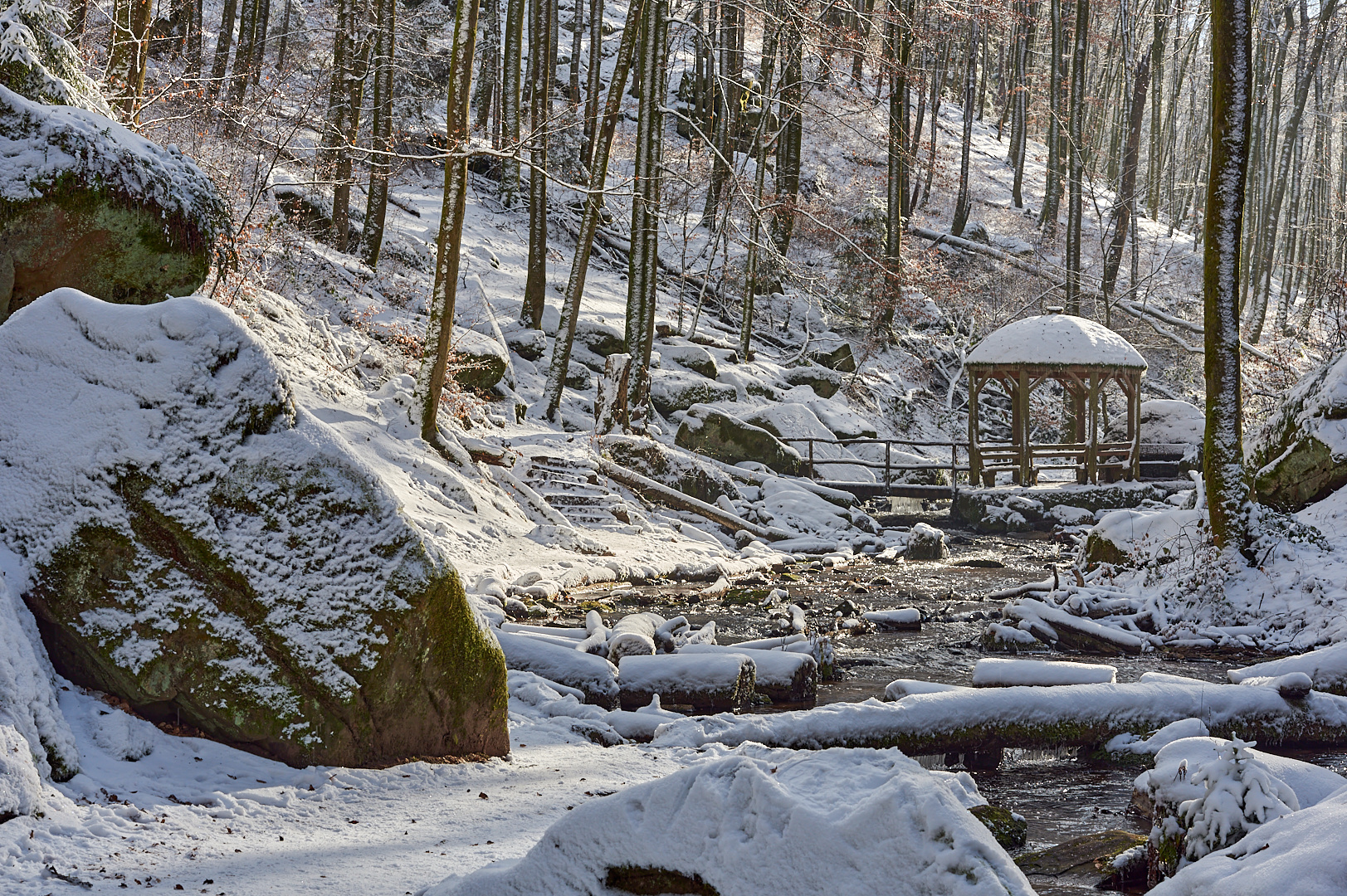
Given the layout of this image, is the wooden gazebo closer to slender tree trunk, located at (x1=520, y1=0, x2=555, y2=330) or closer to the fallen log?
the fallen log

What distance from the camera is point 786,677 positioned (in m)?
6.61

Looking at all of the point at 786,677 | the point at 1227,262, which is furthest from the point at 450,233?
the point at 1227,262

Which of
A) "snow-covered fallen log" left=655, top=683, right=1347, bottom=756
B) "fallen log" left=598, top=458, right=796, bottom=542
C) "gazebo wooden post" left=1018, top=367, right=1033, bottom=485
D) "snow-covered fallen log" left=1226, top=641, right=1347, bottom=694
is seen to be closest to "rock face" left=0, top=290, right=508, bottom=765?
"snow-covered fallen log" left=655, top=683, right=1347, bottom=756

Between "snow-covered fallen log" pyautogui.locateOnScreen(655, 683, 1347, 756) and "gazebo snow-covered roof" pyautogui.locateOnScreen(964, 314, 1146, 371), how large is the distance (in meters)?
14.2

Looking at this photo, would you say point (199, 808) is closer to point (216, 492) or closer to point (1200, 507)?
point (216, 492)

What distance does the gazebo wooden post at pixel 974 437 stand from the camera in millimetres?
20234

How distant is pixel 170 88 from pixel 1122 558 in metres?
11.6

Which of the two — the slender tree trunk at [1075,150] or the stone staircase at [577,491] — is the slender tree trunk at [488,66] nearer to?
the slender tree trunk at [1075,150]

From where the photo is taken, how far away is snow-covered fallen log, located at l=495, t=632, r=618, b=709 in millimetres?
6164

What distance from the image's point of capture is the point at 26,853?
9.11 feet

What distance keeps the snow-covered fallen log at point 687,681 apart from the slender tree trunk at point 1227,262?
5.93 m

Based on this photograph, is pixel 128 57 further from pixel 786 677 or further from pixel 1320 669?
pixel 1320 669

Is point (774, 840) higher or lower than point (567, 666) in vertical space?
higher

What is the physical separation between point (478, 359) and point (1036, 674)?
34.9 ft
